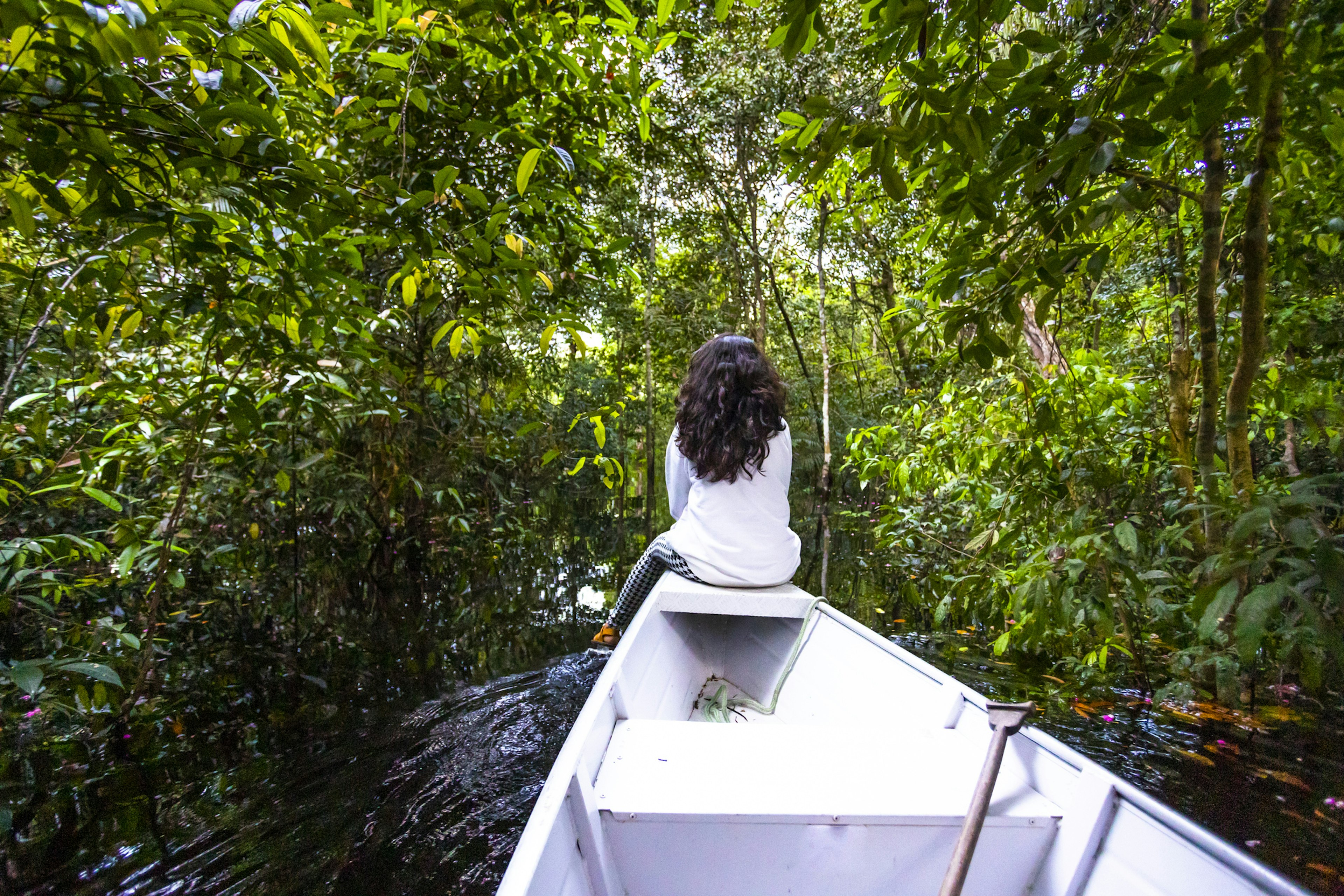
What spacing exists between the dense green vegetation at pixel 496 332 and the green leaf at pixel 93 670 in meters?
0.01

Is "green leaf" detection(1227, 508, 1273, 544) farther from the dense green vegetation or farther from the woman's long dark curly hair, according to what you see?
the woman's long dark curly hair

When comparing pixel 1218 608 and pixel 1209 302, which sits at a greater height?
pixel 1209 302

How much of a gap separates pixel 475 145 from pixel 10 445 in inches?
77.1

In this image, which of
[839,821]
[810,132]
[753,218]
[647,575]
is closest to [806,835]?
[839,821]

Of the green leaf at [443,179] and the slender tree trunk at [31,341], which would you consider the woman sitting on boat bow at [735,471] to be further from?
the slender tree trunk at [31,341]

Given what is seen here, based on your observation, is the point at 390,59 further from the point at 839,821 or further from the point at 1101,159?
the point at 839,821

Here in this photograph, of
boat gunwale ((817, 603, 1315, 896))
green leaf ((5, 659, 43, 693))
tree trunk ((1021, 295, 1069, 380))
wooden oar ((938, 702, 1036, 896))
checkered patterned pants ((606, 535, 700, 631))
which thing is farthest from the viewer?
tree trunk ((1021, 295, 1069, 380))

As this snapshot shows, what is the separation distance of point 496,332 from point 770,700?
10.0ft

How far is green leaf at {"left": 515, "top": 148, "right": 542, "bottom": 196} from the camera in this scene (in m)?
1.10

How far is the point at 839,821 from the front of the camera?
117cm

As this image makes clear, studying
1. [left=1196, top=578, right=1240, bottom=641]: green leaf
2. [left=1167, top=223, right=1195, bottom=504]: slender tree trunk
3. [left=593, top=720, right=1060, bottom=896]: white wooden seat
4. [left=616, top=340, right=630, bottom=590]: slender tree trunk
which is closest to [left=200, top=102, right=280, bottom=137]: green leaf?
[left=593, top=720, right=1060, bottom=896]: white wooden seat

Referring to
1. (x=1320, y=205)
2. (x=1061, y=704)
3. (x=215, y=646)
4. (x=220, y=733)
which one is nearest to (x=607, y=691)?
(x=220, y=733)

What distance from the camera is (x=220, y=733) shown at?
8.55 ft

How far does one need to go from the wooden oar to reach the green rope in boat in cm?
117
